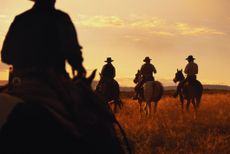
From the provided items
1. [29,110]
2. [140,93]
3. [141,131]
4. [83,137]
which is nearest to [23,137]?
[29,110]

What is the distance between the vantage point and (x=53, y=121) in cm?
434

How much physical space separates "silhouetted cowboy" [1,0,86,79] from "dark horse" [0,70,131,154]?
9.9 inches

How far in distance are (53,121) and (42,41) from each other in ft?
3.08

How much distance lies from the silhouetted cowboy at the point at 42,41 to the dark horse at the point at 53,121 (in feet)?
0.82

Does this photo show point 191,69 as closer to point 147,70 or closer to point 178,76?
point 147,70

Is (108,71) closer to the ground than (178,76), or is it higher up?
higher up

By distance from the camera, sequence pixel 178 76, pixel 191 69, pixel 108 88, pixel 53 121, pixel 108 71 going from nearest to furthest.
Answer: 1. pixel 53 121
2. pixel 108 71
3. pixel 191 69
4. pixel 108 88
5. pixel 178 76

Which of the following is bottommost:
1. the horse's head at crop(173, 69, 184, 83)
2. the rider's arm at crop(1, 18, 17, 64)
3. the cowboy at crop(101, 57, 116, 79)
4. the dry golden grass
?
the dry golden grass

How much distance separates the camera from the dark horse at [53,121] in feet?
13.6

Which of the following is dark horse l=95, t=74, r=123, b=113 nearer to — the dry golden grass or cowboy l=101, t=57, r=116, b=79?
cowboy l=101, t=57, r=116, b=79

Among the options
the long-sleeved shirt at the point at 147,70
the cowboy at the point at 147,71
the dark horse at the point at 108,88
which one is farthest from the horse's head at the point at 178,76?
the dark horse at the point at 108,88

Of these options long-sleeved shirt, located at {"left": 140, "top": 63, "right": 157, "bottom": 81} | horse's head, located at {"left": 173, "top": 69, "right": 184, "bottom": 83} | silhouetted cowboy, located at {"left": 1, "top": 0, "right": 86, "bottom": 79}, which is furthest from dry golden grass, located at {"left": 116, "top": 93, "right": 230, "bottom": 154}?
silhouetted cowboy, located at {"left": 1, "top": 0, "right": 86, "bottom": 79}

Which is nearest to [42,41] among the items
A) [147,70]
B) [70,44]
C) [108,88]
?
[70,44]

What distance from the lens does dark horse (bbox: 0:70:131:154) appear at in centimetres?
416
